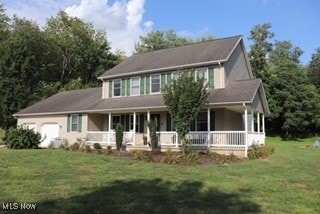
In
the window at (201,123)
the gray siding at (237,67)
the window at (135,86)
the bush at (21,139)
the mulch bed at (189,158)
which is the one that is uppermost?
the gray siding at (237,67)

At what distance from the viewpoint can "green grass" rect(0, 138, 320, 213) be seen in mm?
8562

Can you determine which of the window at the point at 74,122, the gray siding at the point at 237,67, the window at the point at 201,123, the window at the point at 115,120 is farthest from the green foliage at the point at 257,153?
the window at the point at 74,122

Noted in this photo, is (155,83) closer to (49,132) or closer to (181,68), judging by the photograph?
(181,68)

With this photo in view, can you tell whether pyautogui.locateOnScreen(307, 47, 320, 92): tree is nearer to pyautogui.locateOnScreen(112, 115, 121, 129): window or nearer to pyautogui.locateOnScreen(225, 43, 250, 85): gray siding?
pyautogui.locateOnScreen(225, 43, 250, 85): gray siding

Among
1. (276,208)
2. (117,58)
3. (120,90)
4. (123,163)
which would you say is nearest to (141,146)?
(120,90)

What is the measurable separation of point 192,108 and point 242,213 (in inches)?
418

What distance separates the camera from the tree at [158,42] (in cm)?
5838

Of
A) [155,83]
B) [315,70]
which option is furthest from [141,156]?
[315,70]

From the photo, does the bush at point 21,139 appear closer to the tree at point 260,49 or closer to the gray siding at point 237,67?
the gray siding at point 237,67

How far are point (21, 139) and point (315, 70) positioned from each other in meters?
50.5

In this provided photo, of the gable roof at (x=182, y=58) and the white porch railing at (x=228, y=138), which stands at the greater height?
the gable roof at (x=182, y=58)

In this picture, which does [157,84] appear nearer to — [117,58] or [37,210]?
[37,210]

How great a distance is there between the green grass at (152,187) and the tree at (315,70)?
44669 millimetres

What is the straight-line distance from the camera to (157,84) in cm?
2533
